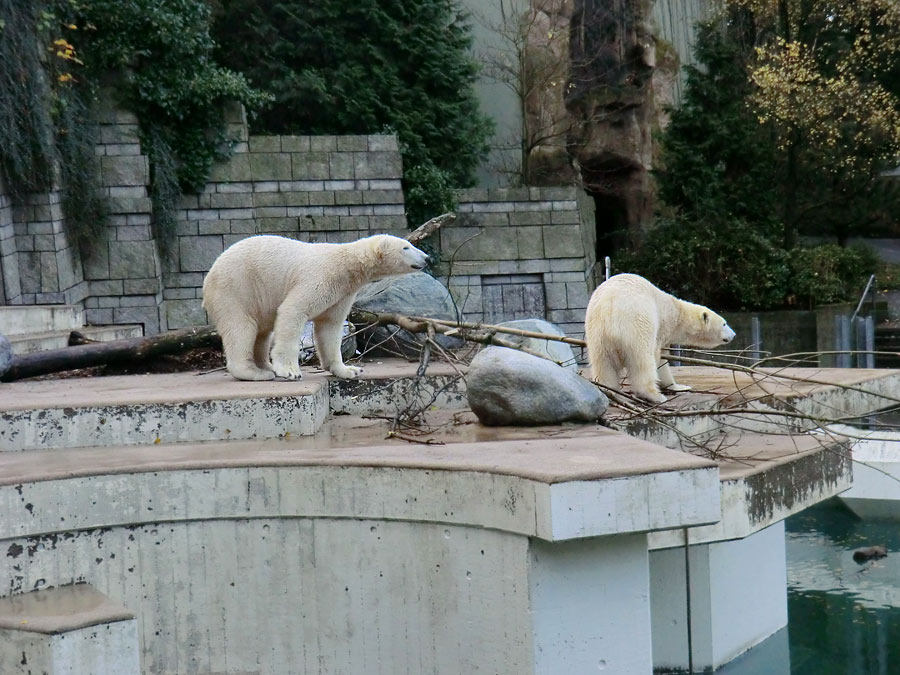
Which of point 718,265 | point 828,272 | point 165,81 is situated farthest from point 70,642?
point 828,272

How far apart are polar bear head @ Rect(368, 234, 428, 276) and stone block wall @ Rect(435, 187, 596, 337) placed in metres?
7.17

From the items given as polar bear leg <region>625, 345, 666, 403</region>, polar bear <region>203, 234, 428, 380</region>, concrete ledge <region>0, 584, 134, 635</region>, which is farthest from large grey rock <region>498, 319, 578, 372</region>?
concrete ledge <region>0, 584, 134, 635</region>

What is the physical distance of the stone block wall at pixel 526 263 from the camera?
12625 millimetres

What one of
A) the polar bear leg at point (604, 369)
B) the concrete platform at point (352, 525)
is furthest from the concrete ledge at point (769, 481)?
the polar bear leg at point (604, 369)

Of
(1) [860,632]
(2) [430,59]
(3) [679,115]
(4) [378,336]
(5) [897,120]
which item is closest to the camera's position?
(1) [860,632]

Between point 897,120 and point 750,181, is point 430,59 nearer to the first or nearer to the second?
point 750,181

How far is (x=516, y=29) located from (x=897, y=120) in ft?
19.7

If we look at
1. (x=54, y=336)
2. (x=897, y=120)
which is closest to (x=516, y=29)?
(x=897, y=120)

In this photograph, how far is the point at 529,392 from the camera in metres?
4.68

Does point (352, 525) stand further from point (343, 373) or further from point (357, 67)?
point (357, 67)

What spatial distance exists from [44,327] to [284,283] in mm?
4788

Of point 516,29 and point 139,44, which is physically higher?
point 516,29

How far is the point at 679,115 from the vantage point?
17109 mm

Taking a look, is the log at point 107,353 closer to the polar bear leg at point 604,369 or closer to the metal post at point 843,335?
the polar bear leg at point 604,369
